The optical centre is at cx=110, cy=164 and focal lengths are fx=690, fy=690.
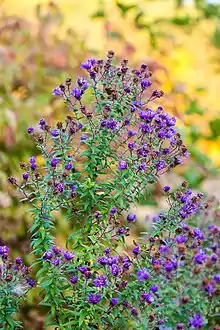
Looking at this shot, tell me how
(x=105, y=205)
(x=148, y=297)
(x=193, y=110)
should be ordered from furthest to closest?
1. (x=193, y=110)
2. (x=105, y=205)
3. (x=148, y=297)

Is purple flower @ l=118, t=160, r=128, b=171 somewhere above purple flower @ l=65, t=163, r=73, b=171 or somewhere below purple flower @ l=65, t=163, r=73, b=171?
below

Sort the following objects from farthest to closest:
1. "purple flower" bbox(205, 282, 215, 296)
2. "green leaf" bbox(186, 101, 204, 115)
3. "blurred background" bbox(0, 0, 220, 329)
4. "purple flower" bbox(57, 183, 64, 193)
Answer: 1. "green leaf" bbox(186, 101, 204, 115)
2. "blurred background" bbox(0, 0, 220, 329)
3. "purple flower" bbox(57, 183, 64, 193)
4. "purple flower" bbox(205, 282, 215, 296)

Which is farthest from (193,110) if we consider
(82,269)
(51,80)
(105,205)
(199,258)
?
(199,258)

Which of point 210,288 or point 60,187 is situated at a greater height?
point 60,187

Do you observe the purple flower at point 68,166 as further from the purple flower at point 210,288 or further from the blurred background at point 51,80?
the blurred background at point 51,80

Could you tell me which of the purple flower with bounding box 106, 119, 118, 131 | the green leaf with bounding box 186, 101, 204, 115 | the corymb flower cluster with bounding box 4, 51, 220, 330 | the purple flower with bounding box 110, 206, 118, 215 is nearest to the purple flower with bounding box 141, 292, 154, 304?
the corymb flower cluster with bounding box 4, 51, 220, 330

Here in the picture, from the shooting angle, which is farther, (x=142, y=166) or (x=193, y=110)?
(x=193, y=110)

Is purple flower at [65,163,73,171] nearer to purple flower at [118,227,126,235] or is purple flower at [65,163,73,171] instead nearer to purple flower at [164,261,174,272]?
purple flower at [118,227,126,235]

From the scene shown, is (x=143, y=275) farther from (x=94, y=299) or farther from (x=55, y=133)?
(x=55, y=133)

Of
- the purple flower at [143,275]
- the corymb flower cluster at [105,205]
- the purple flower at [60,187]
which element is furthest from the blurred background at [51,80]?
the purple flower at [143,275]

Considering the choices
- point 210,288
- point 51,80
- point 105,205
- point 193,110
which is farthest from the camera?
point 51,80

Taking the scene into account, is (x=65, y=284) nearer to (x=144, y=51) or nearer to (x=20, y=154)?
A: (x=20, y=154)

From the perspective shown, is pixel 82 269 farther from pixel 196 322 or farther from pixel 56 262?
pixel 196 322

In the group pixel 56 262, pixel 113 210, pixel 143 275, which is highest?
pixel 113 210
